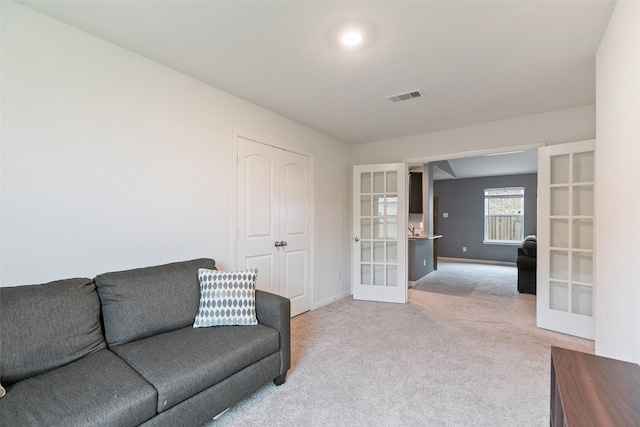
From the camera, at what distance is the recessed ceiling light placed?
186 centimetres

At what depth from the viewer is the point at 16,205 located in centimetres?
163

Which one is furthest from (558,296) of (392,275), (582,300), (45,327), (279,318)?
(45,327)

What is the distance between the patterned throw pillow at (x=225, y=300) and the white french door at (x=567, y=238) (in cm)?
304

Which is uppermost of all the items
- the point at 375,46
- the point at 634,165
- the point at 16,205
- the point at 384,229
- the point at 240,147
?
the point at 375,46

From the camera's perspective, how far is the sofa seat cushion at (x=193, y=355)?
55.3 inches

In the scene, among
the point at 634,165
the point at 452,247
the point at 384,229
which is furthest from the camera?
the point at 452,247

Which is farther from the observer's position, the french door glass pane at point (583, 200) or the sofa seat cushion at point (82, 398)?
the french door glass pane at point (583, 200)

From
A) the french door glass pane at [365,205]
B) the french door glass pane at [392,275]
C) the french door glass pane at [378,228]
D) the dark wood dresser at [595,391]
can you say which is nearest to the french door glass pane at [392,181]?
the french door glass pane at [365,205]

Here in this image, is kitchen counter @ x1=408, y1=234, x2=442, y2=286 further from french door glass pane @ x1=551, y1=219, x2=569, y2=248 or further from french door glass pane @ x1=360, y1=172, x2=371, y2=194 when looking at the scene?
french door glass pane @ x1=551, y1=219, x2=569, y2=248

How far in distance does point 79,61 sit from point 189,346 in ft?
6.27

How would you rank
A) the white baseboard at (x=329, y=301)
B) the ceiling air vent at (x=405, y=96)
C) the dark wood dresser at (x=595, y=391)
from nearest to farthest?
1. the dark wood dresser at (x=595, y=391)
2. the ceiling air vent at (x=405, y=96)
3. the white baseboard at (x=329, y=301)

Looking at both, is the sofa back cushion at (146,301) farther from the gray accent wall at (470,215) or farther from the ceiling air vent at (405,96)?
the gray accent wall at (470,215)

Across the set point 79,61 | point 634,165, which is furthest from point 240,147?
point 634,165

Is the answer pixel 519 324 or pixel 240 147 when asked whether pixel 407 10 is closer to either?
pixel 240 147
